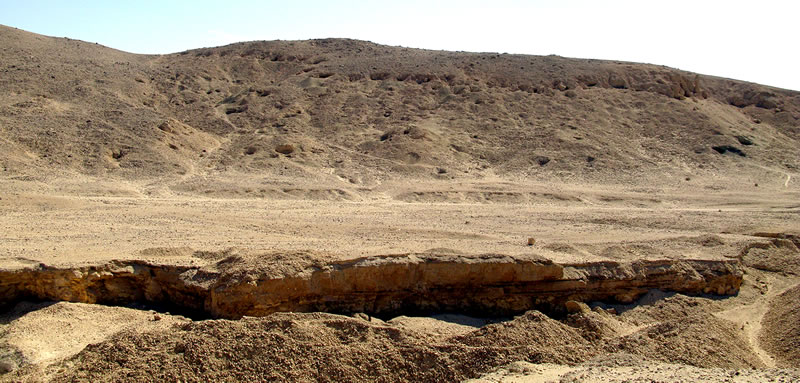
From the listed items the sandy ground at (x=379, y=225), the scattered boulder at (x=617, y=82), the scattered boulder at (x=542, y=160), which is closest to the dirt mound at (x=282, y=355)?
the sandy ground at (x=379, y=225)

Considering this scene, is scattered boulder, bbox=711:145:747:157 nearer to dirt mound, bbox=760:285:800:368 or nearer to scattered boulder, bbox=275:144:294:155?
scattered boulder, bbox=275:144:294:155

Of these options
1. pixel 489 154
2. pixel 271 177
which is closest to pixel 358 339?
pixel 271 177

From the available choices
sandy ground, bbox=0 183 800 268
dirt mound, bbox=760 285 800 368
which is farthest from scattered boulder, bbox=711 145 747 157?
dirt mound, bbox=760 285 800 368

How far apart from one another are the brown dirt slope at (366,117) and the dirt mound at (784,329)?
1437 cm

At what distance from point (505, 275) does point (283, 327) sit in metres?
3.01

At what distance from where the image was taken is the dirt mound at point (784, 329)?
282 inches

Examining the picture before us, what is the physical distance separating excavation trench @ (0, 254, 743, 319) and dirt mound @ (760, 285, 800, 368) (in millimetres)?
1646

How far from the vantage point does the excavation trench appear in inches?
293

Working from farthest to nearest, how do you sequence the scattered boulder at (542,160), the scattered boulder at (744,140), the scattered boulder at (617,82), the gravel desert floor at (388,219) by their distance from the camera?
1. the scattered boulder at (617,82)
2. the scattered boulder at (744,140)
3. the scattered boulder at (542,160)
4. the gravel desert floor at (388,219)

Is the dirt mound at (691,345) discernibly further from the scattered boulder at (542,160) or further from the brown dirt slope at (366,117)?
the scattered boulder at (542,160)

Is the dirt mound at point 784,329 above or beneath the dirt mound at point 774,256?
beneath

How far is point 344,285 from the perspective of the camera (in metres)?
7.61

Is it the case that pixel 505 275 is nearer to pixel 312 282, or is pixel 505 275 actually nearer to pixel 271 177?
pixel 312 282

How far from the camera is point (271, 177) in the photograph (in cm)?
2078
